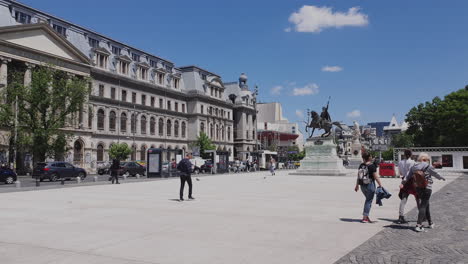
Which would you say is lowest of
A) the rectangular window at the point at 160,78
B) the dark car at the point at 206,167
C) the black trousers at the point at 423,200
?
the dark car at the point at 206,167

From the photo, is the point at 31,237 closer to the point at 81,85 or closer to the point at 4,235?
the point at 4,235

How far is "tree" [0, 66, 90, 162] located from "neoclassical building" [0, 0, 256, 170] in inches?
102

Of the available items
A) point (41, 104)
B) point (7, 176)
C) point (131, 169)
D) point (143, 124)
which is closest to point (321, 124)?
point (131, 169)

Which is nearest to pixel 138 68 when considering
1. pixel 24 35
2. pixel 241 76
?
pixel 24 35

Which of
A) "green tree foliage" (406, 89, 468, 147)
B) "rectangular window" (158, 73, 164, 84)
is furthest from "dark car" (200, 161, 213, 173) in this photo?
"green tree foliage" (406, 89, 468, 147)

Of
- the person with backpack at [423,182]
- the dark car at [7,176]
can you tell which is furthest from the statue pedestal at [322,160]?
the person with backpack at [423,182]

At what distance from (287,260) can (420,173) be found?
4.72 m

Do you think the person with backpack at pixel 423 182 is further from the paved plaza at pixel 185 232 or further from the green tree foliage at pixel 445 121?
the green tree foliage at pixel 445 121

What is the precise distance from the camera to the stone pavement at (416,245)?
21.2 ft

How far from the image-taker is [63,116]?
4253 centimetres

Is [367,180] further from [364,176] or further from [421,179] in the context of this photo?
[421,179]

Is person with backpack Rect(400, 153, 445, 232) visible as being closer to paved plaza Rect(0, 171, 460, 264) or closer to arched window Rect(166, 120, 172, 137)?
paved plaza Rect(0, 171, 460, 264)

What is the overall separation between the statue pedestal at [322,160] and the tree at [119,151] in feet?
99.8

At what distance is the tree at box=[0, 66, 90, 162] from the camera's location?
134 ft
